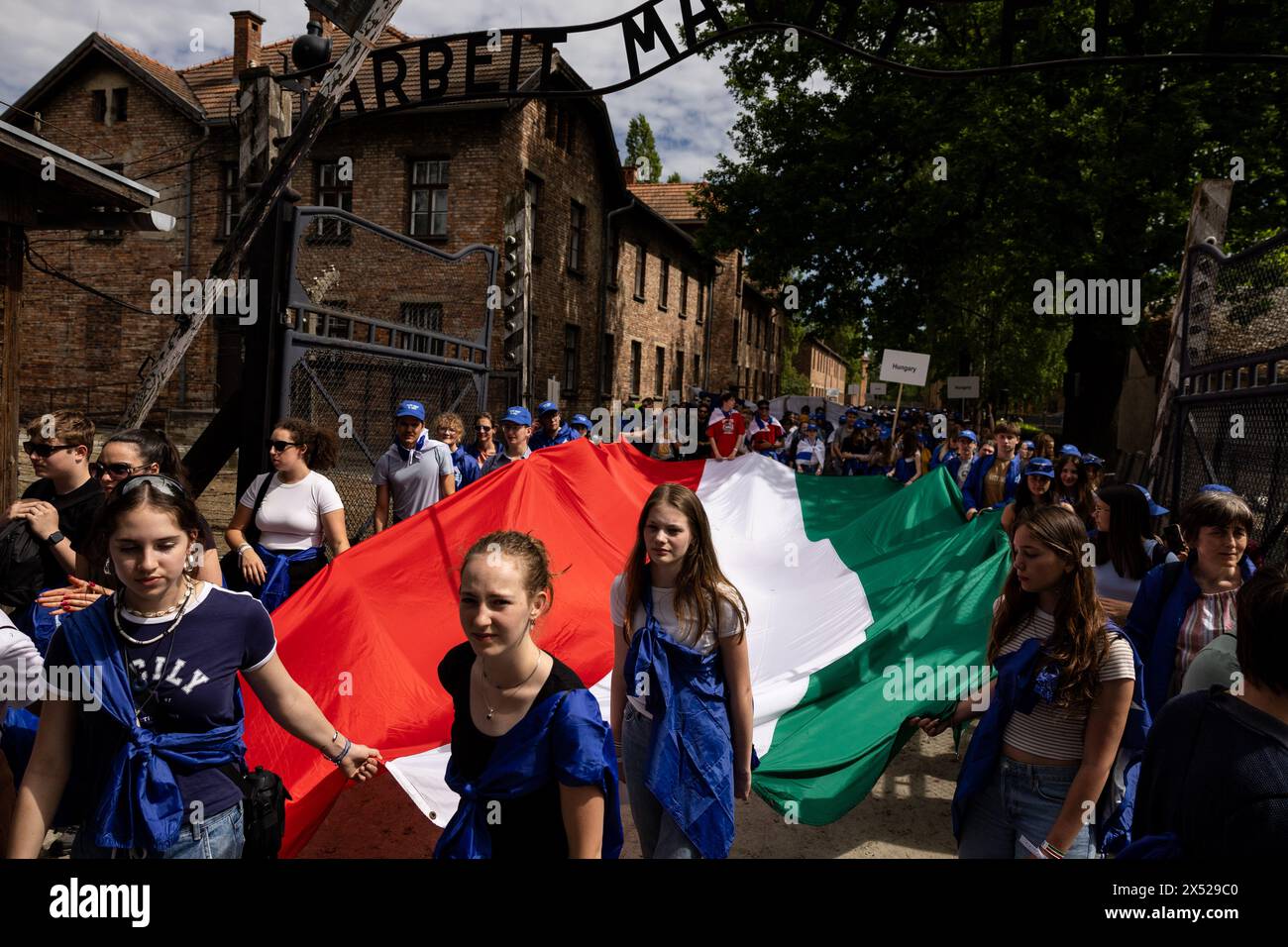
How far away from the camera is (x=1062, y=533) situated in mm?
2936

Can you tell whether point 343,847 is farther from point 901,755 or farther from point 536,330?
point 536,330

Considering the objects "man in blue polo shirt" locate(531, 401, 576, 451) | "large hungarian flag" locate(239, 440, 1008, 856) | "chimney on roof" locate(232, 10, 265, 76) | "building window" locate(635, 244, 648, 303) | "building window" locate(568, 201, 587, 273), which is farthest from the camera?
"building window" locate(635, 244, 648, 303)

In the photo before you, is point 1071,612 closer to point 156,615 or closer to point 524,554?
point 524,554

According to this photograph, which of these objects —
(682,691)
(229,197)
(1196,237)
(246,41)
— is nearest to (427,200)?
(229,197)

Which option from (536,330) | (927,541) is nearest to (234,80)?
(536,330)

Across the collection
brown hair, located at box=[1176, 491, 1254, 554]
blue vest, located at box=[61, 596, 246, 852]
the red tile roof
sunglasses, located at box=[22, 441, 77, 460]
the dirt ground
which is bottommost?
the dirt ground

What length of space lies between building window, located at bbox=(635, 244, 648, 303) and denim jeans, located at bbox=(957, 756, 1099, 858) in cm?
2881

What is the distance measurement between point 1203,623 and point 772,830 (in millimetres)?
2440

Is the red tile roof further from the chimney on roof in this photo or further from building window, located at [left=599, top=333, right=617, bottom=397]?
the chimney on roof

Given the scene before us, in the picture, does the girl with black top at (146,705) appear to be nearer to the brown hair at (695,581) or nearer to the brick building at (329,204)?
the brown hair at (695,581)

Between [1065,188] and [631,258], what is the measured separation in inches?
642

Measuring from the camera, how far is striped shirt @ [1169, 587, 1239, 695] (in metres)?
3.50

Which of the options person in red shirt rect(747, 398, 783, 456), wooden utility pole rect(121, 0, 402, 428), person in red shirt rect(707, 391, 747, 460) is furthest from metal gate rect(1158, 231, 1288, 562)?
person in red shirt rect(747, 398, 783, 456)

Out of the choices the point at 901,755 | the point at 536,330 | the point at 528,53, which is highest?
the point at 528,53
